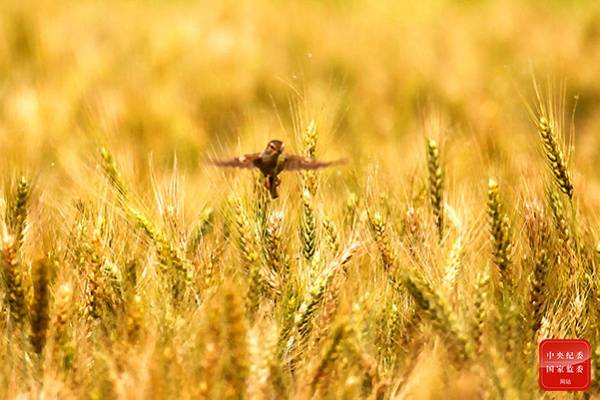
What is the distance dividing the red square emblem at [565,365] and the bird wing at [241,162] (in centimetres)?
38

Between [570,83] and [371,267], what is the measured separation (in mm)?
1694

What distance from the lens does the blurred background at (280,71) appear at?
7.34 ft

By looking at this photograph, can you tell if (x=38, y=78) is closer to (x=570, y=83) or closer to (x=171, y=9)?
(x=171, y=9)

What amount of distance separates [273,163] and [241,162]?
A: 0.12ft

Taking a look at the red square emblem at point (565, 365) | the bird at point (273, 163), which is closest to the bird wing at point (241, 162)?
the bird at point (273, 163)

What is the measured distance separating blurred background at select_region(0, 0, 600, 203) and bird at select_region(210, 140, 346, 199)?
0.47 metres

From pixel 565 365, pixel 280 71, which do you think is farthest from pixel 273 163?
pixel 280 71

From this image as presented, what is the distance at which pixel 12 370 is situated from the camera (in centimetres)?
101

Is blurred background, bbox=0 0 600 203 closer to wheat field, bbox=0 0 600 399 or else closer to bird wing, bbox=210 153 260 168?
wheat field, bbox=0 0 600 399

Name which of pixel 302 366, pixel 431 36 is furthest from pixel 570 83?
pixel 302 366

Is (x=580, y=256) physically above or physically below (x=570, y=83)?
below

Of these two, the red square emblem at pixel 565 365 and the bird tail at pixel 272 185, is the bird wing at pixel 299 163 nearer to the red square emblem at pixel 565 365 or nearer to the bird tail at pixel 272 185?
the bird tail at pixel 272 185

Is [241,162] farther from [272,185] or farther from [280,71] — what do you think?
[280,71]

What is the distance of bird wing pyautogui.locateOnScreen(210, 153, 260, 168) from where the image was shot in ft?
4.11
